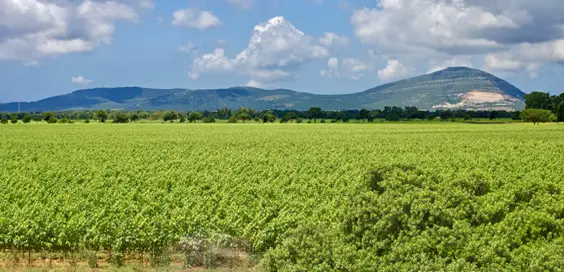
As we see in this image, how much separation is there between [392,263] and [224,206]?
8891 mm

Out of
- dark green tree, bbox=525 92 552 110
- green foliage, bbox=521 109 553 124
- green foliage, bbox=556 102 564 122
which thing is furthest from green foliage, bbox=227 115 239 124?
green foliage, bbox=556 102 564 122

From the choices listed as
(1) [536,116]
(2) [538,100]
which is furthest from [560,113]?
(2) [538,100]

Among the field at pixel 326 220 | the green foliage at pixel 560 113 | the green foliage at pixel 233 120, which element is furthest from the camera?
the green foliage at pixel 233 120

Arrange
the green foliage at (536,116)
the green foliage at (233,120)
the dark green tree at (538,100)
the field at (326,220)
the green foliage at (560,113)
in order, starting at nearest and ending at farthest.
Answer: the field at (326,220)
the green foliage at (536,116)
the green foliage at (560,113)
the dark green tree at (538,100)
the green foliage at (233,120)

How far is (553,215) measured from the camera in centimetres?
1111

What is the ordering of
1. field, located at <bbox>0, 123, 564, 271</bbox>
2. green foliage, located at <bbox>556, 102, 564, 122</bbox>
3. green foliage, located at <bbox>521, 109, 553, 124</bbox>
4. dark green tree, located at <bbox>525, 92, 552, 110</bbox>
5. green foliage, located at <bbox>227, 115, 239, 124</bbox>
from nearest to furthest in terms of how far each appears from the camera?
field, located at <bbox>0, 123, 564, 271</bbox>
green foliage, located at <bbox>521, 109, 553, 124</bbox>
green foliage, located at <bbox>556, 102, 564, 122</bbox>
dark green tree, located at <bbox>525, 92, 552, 110</bbox>
green foliage, located at <bbox>227, 115, 239, 124</bbox>

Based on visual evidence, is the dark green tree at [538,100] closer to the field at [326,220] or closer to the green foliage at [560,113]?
the green foliage at [560,113]

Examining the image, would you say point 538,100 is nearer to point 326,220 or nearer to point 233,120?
point 233,120

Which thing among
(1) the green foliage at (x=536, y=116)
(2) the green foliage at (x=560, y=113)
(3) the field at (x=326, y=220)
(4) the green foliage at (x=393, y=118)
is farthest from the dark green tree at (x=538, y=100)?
(3) the field at (x=326, y=220)

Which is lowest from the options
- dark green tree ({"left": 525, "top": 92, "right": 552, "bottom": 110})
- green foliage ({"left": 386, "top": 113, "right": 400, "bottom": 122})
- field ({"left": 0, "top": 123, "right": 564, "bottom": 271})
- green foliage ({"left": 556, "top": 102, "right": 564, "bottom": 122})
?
field ({"left": 0, "top": 123, "right": 564, "bottom": 271})

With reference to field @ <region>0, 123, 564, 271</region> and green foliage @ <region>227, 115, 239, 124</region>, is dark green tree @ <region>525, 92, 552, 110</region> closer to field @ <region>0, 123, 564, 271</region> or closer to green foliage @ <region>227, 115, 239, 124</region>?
green foliage @ <region>227, 115, 239, 124</region>

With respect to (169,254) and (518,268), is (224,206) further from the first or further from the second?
(518,268)

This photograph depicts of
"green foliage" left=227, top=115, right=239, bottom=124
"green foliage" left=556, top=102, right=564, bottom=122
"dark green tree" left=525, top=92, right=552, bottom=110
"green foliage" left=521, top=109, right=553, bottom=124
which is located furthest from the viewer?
"green foliage" left=227, top=115, right=239, bottom=124

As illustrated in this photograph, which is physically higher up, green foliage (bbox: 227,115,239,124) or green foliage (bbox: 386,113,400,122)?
green foliage (bbox: 386,113,400,122)
